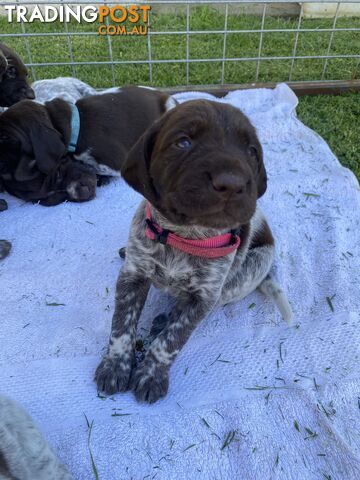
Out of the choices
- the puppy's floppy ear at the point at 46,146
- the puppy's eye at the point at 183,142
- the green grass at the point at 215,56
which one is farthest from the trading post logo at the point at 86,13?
the puppy's eye at the point at 183,142

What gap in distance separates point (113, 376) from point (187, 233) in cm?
106

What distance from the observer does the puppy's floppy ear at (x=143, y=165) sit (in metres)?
2.58

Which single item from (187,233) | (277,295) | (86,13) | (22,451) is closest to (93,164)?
(187,233)

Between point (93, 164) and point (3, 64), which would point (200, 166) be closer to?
point (93, 164)

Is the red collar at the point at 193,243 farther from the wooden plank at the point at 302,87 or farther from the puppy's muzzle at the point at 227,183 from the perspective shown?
the wooden plank at the point at 302,87

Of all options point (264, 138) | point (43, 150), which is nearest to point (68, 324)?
point (43, 150)

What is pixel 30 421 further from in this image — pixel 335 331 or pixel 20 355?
pixel 335 331

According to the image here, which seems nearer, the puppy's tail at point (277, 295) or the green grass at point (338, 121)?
the puppy's tail at point (277, 295)

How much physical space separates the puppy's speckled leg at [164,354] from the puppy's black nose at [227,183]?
1.06 metres

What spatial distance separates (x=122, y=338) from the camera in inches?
120

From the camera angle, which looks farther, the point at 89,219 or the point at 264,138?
the point at 264,138

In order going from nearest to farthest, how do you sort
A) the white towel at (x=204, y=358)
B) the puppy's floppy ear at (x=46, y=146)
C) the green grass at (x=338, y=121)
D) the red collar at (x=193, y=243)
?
the white towel at (x=204, y=358)
the red collar at (x=193, y=243)
the puppy's floppy ear at (x=46, y=146)
the green grass at (x=338, y=121)

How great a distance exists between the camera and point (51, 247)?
13.7 ft

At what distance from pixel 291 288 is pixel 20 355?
7.19 ft
